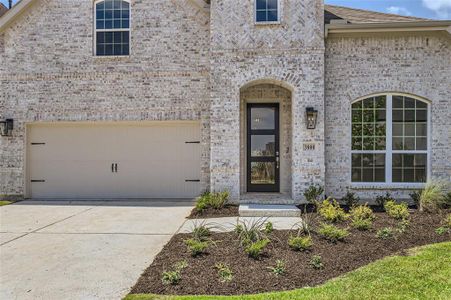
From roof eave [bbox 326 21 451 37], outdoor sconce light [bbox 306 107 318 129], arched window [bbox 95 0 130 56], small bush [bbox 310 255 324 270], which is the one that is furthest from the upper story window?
small bush [bbox 310 255 324 270]

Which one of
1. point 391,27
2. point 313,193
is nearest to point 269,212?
point 313,193

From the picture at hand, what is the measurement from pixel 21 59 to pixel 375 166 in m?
11.6

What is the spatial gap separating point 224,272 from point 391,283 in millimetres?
2134

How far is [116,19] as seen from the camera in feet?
34.3

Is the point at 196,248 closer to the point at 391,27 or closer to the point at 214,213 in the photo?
the point at 214,213

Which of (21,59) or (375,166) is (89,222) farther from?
(375,166)

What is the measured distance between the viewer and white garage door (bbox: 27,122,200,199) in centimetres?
1051

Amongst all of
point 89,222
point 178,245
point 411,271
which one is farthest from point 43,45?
point 411,271

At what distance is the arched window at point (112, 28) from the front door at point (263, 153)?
4658mm

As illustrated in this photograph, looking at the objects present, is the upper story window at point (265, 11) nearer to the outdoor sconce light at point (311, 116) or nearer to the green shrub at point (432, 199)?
the outdoor sconce light at point (311, 116)

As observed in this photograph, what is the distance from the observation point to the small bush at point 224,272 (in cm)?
427

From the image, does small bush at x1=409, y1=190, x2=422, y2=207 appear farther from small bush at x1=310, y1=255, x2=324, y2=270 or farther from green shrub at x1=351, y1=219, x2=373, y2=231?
small bush at x1=310, y1=255, x2=324, y2=270

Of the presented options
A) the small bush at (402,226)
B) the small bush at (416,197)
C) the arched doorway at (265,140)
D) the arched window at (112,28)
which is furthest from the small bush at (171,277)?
the arched window at (112,28)

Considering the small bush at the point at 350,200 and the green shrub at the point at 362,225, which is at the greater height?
the small bush at the point at 350,200
